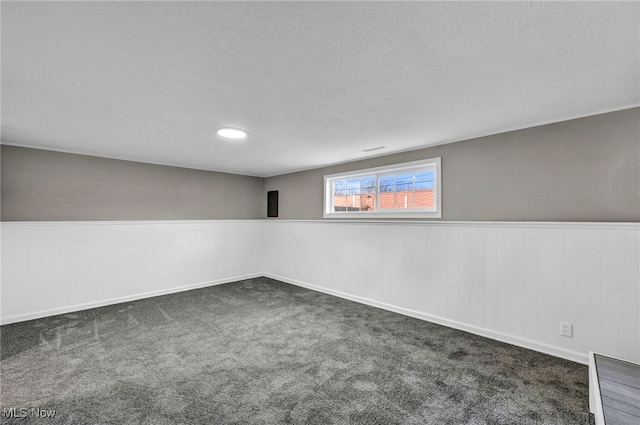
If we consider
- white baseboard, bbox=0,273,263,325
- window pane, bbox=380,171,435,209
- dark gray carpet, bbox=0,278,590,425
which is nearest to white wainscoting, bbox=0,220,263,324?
white baseboard, bbox=0,273,263,325

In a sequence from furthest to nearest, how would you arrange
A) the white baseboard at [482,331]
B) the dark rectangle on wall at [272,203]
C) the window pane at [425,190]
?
1. the dark rectangle on wall at [272,203]
2. the window pane at [425,190]
3. the white baseboard at [482,331]

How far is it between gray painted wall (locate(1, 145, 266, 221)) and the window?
6.92 ft

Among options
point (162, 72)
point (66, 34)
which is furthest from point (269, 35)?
point (66, 34)

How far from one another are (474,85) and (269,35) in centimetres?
139

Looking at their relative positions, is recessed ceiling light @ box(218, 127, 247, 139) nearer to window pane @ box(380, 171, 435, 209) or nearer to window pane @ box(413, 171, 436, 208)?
window pane @ box(380, 171, 435, 209)

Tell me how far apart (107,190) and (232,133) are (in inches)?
99.7

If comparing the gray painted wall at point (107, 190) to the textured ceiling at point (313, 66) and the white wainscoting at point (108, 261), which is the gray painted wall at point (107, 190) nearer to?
the white wainscoting at point (108, 261)

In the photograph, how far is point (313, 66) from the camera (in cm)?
167

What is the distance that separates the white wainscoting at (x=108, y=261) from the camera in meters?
3.46

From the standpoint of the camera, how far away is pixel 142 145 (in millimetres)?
3545

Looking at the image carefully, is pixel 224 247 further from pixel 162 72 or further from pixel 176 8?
pixel 176 8

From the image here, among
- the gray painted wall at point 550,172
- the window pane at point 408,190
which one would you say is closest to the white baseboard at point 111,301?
the window pane at point 408,190

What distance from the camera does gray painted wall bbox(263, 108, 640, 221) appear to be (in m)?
2.32

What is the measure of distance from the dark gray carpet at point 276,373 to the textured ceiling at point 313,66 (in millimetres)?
2134
